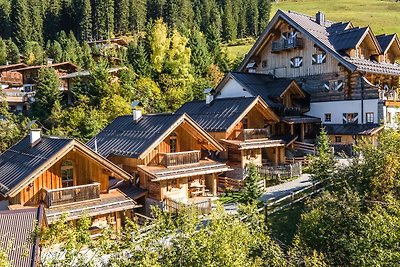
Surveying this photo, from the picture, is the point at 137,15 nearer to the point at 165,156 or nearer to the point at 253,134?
the point at 253,134

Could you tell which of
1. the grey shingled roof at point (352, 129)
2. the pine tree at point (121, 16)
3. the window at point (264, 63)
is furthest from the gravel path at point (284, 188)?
the pine tree at point (121, 16)

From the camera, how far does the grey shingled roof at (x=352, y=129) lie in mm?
32059

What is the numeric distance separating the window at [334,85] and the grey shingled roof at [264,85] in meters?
3.31

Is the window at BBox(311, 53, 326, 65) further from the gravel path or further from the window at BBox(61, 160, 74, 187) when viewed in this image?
the window at BBox(61, 160, 74, 187)

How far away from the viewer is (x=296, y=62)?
126 feet

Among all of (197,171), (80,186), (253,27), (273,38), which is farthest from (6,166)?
(253,27)

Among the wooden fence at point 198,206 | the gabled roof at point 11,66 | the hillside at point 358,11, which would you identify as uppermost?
the hillside at point 358,11

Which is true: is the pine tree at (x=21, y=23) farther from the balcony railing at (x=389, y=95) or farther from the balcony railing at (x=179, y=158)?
the balcony railing at (x=389, y=95)

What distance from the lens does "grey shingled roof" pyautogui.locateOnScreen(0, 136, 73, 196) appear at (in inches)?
698

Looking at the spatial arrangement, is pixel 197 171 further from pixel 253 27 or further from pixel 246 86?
pixel 253 27

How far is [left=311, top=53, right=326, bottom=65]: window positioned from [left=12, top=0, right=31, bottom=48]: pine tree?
211 feet

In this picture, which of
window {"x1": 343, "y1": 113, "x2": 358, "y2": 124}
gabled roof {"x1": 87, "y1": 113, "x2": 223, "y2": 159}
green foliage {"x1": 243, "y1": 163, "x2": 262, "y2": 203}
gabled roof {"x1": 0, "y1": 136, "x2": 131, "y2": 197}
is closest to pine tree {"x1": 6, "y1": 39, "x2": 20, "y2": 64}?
gabled roof {"x1": 87, "y1": 113, "x2": 223, "y2": 159}

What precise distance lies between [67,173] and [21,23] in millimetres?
75401

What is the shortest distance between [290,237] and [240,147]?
985 centimetres
